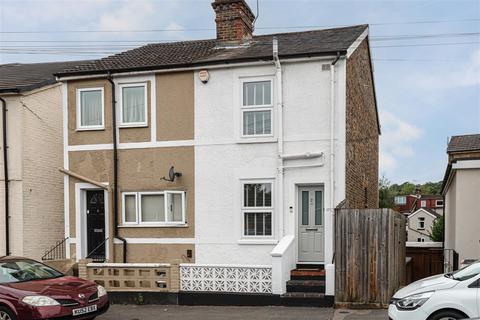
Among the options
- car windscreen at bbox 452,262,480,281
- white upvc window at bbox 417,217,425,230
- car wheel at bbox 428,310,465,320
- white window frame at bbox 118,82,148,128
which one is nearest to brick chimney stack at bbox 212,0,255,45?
white window frame at bbox 118,82,148,128

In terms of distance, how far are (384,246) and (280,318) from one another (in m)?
2.67

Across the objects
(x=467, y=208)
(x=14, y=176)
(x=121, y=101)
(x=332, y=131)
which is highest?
(x=121, y=101)

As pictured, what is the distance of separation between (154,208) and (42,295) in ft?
17.4

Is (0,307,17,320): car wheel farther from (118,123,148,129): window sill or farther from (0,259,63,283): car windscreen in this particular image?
(118,123,148,129): window sill

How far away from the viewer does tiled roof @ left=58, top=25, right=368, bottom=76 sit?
518 inches

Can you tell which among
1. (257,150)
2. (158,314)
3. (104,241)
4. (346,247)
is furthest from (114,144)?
(346,247)

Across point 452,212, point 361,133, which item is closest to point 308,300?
point 361,133

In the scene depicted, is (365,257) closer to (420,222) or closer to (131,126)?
(131,126)

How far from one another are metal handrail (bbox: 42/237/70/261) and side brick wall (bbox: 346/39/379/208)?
818cm

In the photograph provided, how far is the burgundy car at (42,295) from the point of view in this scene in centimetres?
892

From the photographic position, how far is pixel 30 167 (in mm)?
15609

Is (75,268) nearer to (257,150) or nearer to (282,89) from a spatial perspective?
(257,150)

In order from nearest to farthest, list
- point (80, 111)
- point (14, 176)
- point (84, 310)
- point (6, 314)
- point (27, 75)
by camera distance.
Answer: point (6, 314), point (84, 310), point (80, 111), point (14, 176), point (27, 75)

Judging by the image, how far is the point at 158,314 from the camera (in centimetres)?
1089
